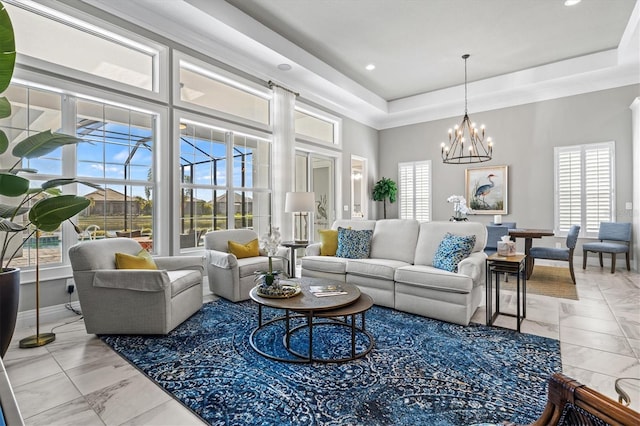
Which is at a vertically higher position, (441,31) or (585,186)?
(441,31)

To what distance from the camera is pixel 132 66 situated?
4.01 m

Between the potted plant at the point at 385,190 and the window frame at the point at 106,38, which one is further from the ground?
the window frame at the point at 106,38

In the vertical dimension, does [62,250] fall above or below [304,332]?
above

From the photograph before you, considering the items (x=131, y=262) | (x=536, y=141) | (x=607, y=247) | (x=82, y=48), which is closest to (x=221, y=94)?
(x=82, y=48)

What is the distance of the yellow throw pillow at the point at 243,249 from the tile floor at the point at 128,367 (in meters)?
1.75

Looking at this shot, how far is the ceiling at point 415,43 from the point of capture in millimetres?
4258

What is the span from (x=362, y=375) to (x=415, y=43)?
199 inches

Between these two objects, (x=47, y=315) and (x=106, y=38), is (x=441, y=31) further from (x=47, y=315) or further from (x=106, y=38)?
(x=47, y=315)

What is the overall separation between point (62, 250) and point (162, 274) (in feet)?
4.90

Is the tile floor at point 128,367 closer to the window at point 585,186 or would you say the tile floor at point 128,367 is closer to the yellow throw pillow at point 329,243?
the yellow throw pillow at point 329,243

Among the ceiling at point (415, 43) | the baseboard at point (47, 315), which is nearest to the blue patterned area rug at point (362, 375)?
the baseboard at point (47, 315)

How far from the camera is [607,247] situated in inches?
214

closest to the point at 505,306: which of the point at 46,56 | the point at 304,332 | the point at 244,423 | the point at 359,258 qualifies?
the point at 359,258

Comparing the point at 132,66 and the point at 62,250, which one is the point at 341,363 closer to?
the point at 62,250
